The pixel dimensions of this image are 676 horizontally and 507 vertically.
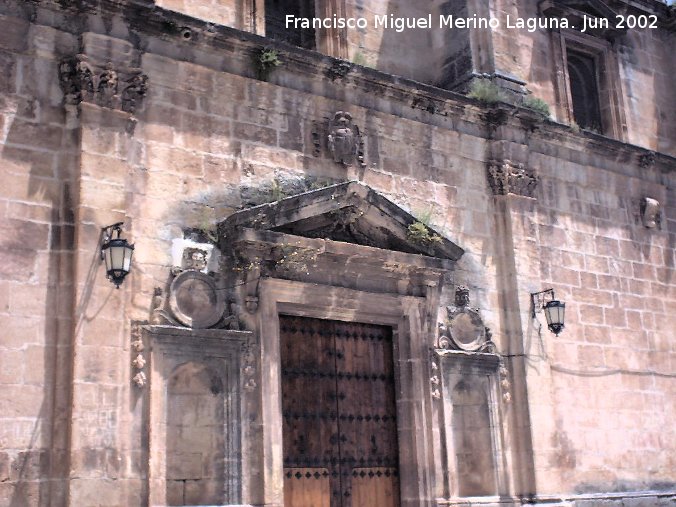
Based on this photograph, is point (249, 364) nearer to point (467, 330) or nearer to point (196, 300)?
point (196, 300)

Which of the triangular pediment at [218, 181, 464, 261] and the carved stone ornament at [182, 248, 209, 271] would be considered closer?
the carved stone ornament at [182, 248, 209, 271]

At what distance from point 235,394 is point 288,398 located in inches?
31.1

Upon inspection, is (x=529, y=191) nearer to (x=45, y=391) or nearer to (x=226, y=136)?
(x=226, y=136)

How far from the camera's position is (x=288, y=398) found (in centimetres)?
971

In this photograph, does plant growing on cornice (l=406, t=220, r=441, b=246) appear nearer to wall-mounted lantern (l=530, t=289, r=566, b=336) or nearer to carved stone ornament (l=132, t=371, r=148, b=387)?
wall-mounted lantern (l=530, t=289, r=566, b=336)

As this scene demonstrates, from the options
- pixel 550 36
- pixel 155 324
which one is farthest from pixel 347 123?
pixel 550 36

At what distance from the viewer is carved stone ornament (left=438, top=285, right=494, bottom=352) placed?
35.3ft

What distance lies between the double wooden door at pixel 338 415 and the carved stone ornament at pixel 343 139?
1821 mm

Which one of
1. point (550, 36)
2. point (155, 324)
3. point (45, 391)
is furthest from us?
point (550, 36)

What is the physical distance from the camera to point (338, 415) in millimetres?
10008

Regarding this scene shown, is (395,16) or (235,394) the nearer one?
(235,394)

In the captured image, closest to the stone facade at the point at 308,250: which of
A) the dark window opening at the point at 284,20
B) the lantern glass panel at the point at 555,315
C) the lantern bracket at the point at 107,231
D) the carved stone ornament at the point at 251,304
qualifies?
the carved stone ornament at the point at 251,304

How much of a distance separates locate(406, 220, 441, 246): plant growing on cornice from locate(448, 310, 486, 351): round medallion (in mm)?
963

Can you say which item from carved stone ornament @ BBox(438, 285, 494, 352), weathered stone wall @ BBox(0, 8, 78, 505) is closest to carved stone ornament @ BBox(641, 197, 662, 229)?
carved stone ornament @ BBox(438, 285, 494, 352)
